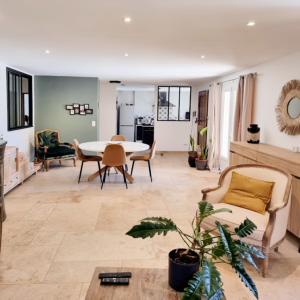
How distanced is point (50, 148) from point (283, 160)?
5.40 metres

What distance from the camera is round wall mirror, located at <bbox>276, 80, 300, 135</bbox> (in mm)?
4414

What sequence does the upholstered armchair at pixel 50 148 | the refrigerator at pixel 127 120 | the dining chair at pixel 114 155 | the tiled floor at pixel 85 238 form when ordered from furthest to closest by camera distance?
the refrigerator at pixel 127 120 < the upholstered armchair at pixel 50 148 < the dining chair at pixel 114 155 < the tiled floor at pixel 85 238

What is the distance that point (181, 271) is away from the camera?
1.78 metres

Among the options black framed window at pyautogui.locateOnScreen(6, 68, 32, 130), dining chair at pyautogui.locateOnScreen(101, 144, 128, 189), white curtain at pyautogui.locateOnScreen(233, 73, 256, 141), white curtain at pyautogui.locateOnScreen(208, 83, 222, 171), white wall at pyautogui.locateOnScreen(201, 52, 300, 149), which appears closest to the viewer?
white wall at pyautogui.locateOnScreen(201, 52, 300, 149)

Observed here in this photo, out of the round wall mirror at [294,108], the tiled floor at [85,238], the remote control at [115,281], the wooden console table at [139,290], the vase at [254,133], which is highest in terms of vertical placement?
the round wall mirror at [294,108]

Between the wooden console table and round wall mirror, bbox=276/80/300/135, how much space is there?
3.34 m

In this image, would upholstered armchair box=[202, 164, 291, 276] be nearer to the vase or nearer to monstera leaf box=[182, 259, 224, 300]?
monstera leaf box=[182, 259, 224, 300]

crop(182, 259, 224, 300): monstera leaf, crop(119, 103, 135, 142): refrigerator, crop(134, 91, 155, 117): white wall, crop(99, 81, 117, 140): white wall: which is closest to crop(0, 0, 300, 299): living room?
crop(182, 259, 224, 300): monstera leaf

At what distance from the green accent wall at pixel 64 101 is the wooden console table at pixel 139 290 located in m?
6.91

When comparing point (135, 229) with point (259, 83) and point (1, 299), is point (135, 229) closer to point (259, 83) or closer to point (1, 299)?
point (1, 299)

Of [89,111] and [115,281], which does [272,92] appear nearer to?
[115,281]

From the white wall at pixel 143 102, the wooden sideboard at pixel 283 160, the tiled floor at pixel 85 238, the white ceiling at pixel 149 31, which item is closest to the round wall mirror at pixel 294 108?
the wooden sideboard at pixel 283 160

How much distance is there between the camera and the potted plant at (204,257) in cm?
144

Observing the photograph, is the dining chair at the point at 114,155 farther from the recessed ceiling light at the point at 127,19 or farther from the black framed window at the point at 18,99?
the recessed ceiling light at the point at 127,19
